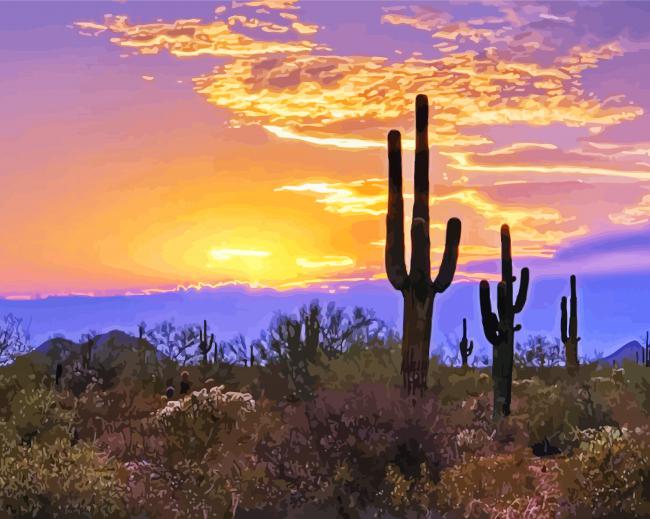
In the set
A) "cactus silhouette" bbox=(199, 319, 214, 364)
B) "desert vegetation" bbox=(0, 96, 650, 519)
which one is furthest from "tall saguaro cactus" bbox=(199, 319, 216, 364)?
"desert vegetation" bbox=(0, 96, 650, 519)

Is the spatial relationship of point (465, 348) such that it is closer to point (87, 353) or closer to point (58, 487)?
point (87, 353)

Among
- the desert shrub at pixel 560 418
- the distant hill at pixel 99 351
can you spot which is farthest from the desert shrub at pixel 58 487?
the distant hill at pixel 99 351

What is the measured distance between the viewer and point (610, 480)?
12.8m

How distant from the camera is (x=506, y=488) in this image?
1355 cm

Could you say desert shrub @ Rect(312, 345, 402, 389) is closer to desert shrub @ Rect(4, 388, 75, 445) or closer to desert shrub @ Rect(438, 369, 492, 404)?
desert shrub @ Rect(438, 369, 492, 404)

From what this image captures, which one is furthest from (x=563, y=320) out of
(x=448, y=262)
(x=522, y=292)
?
(x=448, y=262)

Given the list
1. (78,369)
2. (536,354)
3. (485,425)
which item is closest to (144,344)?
(78,369)

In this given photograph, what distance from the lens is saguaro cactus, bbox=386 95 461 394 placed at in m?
18.4

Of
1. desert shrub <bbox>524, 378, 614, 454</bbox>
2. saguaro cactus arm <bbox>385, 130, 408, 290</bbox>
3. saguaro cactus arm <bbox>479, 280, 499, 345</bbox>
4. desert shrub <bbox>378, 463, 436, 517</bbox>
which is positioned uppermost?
saguaro cactus arm <bbox>385, 130, 408, 290</bbox>

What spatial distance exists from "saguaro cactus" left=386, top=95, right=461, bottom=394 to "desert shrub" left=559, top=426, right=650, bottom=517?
5.27 m

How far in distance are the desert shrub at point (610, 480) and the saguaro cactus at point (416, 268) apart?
5271mm

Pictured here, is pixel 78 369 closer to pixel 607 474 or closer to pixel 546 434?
pixel 546 434

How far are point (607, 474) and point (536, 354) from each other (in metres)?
31.3

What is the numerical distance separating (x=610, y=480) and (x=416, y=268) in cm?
654
